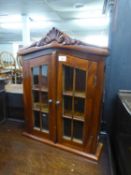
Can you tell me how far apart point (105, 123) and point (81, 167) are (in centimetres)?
74

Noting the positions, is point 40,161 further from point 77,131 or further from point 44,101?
point 44,101

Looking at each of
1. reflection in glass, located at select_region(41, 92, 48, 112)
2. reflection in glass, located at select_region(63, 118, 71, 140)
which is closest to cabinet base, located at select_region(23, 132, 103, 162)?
reflection in glass, located at select_region(63, 118, 71, 140)

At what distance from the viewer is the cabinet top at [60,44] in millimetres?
1407

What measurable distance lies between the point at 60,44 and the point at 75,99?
58 centimetres

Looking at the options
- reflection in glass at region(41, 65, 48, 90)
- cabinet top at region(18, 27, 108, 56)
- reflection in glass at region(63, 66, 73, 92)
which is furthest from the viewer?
reflection in glass at region(41, 65, 48, 90)

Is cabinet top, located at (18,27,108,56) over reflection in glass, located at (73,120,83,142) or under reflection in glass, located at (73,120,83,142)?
over

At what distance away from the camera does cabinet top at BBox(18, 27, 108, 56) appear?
1.41 meters

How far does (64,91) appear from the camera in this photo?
5.58ft

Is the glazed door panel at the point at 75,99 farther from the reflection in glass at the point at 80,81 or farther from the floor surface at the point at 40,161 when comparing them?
the floor surface at the point at 40,161

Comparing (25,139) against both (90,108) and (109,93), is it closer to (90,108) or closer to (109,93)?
(90,108)

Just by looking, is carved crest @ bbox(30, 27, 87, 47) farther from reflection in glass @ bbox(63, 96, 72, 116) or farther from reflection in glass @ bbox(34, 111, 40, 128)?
reflection in glass @ bbox(34, 111, 40, 128)

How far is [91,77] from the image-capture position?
148 centimetres

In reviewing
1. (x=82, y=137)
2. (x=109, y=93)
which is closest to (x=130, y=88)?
(x=109, y=93)

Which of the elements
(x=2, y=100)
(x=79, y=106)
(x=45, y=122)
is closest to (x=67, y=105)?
(x=79, y=106)
